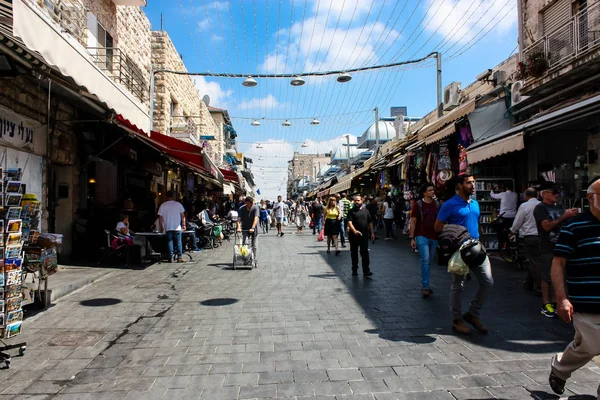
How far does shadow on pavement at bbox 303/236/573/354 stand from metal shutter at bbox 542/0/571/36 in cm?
639

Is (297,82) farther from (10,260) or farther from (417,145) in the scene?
(10,260)

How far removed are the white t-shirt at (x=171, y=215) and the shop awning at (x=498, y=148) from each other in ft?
22.8

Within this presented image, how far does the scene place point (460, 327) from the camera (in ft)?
14.9

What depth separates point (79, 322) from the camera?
521 centimetres

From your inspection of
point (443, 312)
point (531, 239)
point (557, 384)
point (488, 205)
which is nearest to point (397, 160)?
point (488, 205)

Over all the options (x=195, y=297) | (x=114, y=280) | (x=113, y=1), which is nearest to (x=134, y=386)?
(x=195, y=297)

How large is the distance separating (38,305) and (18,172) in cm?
236

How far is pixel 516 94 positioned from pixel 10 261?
439 inches

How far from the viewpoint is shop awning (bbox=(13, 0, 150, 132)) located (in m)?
4.30

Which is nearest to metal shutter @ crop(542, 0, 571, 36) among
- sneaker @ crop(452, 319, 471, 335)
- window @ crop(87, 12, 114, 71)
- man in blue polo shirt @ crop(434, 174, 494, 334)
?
man in blue polo shirt @ crop(434, 174, 494, 334)

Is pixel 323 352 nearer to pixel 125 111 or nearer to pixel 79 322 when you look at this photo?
pixel 79 322

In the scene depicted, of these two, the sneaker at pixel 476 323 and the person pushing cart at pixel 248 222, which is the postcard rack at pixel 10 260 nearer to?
the sneaker at pixel 476 323

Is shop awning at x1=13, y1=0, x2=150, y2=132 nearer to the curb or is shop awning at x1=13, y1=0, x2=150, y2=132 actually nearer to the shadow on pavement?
the curb

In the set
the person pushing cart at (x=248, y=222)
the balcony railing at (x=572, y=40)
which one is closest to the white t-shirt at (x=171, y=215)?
the person pushing cart at (x=248, y=222)
